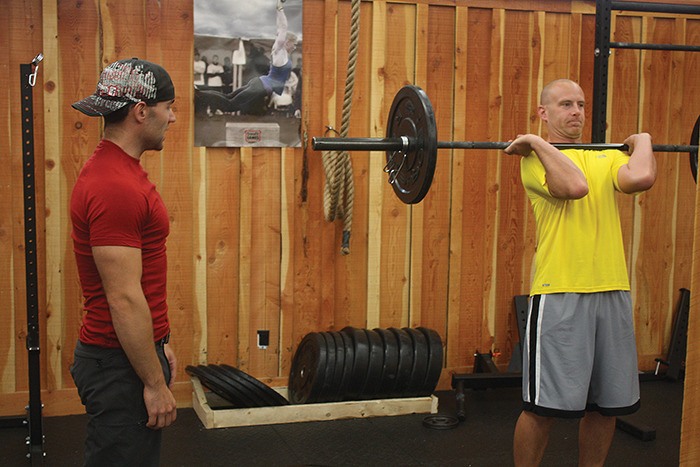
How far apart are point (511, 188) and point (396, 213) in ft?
2.10

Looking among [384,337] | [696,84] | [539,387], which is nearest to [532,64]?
[696,84]

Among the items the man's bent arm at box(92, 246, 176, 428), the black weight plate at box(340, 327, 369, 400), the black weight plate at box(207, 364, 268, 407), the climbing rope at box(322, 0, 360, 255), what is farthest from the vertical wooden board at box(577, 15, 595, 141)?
the man's bent arm at box(92, 246, 176, 428)

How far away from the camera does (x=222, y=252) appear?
3.85 meters

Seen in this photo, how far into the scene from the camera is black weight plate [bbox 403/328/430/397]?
12.5 feet

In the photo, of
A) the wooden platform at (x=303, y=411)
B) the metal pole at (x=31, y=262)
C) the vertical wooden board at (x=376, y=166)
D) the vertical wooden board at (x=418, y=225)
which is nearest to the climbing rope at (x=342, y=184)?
the vertical wooden board at (x=376, y=166)

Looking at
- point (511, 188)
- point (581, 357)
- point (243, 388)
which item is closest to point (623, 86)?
point (511, 188)

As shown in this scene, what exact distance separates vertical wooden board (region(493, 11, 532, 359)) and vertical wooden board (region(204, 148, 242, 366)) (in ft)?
4.50

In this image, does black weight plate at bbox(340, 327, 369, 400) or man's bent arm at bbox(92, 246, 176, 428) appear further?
black weight plate at bbox(340, 327, 369, 400)

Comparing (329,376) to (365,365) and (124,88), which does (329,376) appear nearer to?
(365,365)

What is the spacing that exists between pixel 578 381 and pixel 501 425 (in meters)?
1.27

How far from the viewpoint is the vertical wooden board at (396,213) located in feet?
13.0

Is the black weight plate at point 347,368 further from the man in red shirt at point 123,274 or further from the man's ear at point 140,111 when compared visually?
the man's ear at point 140,111

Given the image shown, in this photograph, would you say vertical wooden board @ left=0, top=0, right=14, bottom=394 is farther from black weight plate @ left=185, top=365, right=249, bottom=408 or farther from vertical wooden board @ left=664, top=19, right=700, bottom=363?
vertical wooden board @ left=664, top=19, right=700, bottom=363

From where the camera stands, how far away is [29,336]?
320cm
